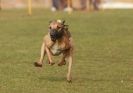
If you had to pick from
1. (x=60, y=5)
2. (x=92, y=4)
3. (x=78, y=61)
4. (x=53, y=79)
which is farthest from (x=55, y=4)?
(x=53, y=79)

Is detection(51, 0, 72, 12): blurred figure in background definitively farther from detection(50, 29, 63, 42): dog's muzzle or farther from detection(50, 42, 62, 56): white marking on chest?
detection(50, 29, 63, 42): dog's muzzle

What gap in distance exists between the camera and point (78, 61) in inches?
625

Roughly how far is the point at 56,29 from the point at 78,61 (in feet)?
15.3

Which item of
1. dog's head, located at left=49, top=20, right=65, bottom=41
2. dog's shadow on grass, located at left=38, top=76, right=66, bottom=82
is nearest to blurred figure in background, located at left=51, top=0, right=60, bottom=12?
dog's shadow on grass, located at left=38, top=76, right=66, bottom=82

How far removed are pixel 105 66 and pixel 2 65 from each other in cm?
255

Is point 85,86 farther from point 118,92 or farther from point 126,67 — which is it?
point 126,67

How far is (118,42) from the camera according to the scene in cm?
2109

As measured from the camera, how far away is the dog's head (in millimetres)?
11320

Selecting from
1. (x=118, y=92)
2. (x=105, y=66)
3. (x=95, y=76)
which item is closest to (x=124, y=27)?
(x=105, y=66)

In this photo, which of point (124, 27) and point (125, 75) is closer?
point (125, 75)

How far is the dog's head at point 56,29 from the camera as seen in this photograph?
11320 mm

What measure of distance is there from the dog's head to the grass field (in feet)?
3.14

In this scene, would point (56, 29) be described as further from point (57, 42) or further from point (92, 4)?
point (92, 4)

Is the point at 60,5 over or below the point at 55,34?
below
